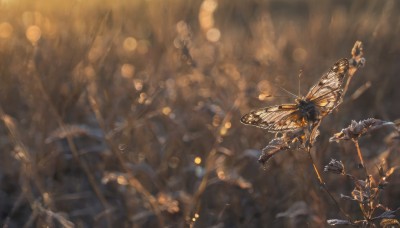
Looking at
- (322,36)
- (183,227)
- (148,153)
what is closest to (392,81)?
(322,36)

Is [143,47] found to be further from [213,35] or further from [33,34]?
[33,34]

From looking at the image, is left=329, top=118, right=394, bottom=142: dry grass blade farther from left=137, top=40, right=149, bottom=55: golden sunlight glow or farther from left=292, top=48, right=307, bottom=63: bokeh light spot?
left=292, top=48, right=307, bottom=63: bokeh light spot

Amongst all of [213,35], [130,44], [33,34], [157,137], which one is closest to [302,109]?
[157,137]

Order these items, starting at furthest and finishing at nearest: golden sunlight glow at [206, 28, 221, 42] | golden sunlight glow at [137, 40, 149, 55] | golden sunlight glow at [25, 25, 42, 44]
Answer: golden sunlight glow at [137, 40, 149, 55] < golden sunlight glow at [206, 28, 221, 42] < golden sunlight glow at [25, 25, 42, 44]

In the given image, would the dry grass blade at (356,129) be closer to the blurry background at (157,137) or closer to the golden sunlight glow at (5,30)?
the blurry background at (157,137)

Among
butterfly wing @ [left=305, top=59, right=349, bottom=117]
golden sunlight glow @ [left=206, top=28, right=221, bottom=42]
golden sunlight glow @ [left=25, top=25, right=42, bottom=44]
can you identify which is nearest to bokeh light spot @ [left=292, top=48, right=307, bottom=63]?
golden sunlight glow @ [left=206, top=28, right=221, bottom=42]

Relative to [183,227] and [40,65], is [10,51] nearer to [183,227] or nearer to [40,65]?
[40,65]

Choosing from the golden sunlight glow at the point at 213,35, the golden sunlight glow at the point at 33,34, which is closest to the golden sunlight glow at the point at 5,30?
the golden sunlight glow at the point at 33,34
